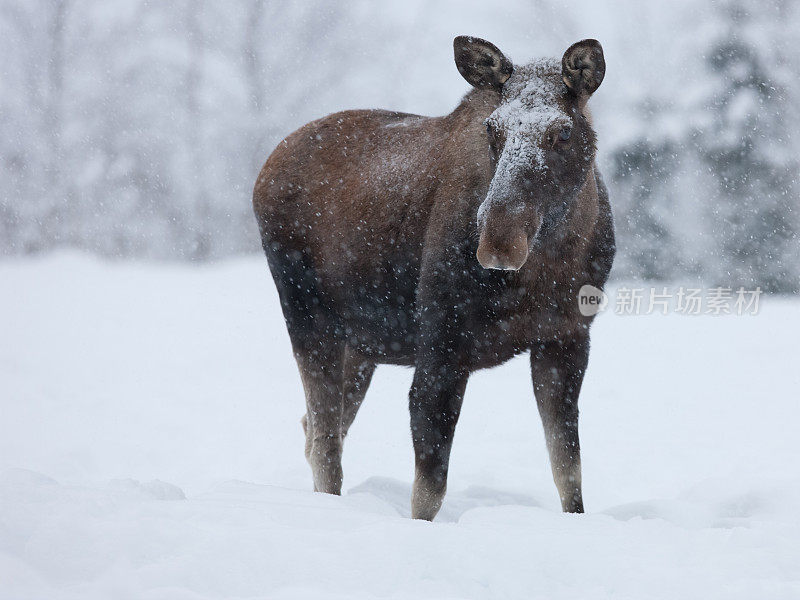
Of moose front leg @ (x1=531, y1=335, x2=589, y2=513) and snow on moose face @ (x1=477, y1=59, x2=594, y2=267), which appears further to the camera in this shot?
moose front leg @ (x1=531, y1=335, x2=589, y2=513)

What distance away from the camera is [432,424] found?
13.0 ft

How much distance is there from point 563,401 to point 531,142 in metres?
1.32

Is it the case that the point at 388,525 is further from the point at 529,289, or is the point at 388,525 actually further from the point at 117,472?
the point at 117,472

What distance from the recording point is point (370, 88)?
19.6 metres

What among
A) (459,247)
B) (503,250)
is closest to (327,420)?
(459,247)

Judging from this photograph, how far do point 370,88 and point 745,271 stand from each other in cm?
932

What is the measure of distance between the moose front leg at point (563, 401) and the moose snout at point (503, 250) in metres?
0.94

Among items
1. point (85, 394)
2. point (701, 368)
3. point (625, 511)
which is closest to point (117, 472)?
point (85, 394)

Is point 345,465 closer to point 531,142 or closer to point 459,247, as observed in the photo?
point 459,247

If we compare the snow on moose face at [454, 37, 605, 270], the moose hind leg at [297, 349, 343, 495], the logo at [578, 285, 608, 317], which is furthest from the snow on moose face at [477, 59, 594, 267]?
the moose hind leg at [297, 349, 343, 495]

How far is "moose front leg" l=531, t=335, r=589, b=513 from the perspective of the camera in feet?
13.6

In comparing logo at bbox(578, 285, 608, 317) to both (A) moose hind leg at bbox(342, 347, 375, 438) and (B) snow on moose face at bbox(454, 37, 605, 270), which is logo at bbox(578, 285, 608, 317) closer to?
(B) snow on moose face at bbox(454, 37, 605, 270)

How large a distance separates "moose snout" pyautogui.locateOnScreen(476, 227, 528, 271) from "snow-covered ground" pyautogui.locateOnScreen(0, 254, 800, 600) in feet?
3.09

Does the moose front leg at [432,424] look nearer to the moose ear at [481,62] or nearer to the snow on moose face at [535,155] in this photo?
the snow on moose face at [535,155]
